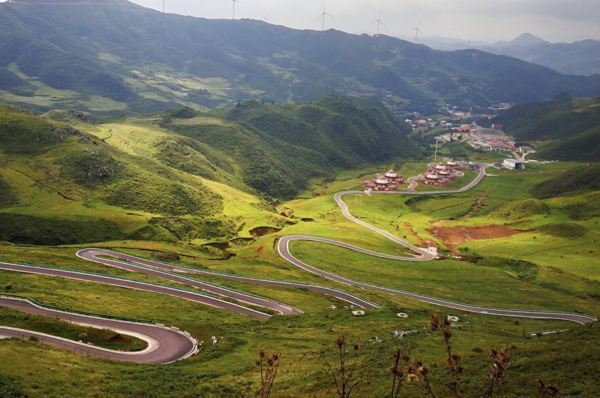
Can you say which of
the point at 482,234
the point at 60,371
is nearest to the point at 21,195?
the point at 60,371

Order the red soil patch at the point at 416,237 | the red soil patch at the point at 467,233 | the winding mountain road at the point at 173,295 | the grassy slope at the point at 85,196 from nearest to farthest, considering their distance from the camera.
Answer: the winding mountain road at the point at 173,295 < the grassy slope at the point at 85,196 < the red soil patch at the point at 416,237 < the red soil patch at the point at 467,233

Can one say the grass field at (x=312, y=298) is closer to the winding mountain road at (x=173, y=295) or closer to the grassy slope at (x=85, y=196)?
the grassy slope at (x=85, y=196)

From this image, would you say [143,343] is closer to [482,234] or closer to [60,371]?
[60,371]

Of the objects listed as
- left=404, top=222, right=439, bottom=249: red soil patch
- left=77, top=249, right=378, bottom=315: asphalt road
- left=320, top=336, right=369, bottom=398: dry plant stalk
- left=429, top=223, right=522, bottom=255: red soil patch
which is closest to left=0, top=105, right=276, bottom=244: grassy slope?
left=77, top=249, right=378, bottom=315: asphalt road

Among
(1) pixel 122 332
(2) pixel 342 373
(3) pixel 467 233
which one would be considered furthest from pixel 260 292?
(3) pixel 467 233

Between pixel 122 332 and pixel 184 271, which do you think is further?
pixel 184 271

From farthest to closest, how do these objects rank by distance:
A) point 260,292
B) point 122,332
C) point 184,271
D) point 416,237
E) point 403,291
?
point 416,237, point 403,291, point 184,271, point 260,292, point 122,332

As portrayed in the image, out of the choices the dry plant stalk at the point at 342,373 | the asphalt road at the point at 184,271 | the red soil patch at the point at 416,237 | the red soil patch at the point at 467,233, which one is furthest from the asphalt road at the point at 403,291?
the dry plant stalk at the point at 342,373

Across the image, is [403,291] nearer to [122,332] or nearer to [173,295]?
[173,295]
